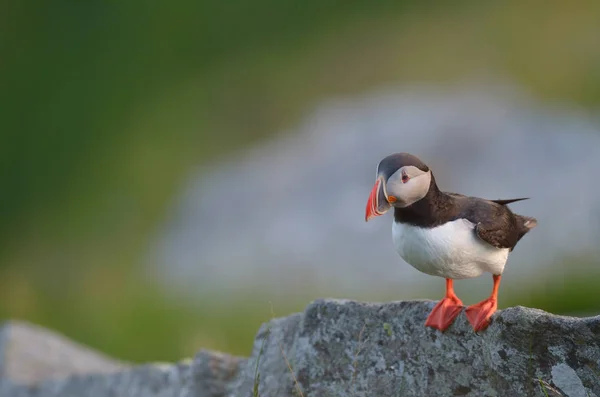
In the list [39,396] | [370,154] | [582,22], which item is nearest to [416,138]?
[370,154]

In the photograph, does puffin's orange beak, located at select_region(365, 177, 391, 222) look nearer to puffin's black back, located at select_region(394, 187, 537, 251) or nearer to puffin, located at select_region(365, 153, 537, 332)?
puffin, located at select_region(365, 153, 537, 332)

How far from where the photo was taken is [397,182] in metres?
2.80

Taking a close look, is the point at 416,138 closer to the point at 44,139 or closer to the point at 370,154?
the point at 370,154

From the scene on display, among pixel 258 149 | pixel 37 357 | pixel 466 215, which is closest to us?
pixel 466 215

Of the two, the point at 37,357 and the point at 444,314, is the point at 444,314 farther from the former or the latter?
the point at 37,357

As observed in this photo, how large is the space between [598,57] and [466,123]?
6.26 feet

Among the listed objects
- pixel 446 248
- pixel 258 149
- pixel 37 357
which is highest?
pixel 258 149

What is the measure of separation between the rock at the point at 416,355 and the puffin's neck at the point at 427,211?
1.64 feet

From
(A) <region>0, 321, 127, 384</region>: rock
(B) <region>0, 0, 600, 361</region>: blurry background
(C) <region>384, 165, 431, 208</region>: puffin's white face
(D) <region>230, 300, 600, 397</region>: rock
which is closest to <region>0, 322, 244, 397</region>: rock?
(A) <region>0, 321, 127, 384</region>: rock

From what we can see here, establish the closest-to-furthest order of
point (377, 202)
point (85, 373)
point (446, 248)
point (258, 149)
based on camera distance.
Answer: point (377, 202) → point (446, 248) → point (85, 373) → point (258, 149)

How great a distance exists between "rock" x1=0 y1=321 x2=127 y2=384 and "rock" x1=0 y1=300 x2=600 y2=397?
2264mm

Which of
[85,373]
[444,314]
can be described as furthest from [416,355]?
[85,373]

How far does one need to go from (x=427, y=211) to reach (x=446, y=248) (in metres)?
0.16

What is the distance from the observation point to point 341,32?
1225cm
